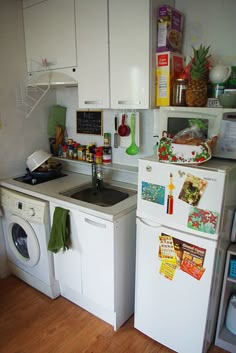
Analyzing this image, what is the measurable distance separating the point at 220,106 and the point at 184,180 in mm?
486

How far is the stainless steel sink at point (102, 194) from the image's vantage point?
6.88 ft

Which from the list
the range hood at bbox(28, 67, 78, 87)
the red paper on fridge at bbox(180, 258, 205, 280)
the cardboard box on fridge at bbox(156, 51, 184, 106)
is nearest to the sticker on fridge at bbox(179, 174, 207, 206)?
the red paper on fridge at bbox(180, 258, 205, 280)

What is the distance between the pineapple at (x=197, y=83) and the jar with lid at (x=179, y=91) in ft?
0.14

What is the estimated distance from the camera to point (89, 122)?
7.83ft

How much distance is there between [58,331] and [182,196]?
1320mm

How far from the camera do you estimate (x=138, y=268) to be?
1.71 meters

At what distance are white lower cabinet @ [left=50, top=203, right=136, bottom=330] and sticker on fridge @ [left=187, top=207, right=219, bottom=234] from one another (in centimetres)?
46

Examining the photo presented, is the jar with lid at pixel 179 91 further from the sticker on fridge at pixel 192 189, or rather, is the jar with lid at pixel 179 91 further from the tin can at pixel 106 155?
the tin can at pixel 106 155

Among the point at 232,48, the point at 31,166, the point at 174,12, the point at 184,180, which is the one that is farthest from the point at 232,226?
the point at 31,166

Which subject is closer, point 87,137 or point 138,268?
point 138,268

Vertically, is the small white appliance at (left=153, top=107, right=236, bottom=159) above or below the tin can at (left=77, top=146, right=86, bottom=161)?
above

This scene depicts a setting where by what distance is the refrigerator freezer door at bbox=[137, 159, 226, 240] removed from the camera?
1.31 meters

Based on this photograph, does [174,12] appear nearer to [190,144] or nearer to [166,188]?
[190,144]

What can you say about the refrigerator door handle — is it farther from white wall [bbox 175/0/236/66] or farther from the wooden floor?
white wall [bbox 175/0/236/66]
